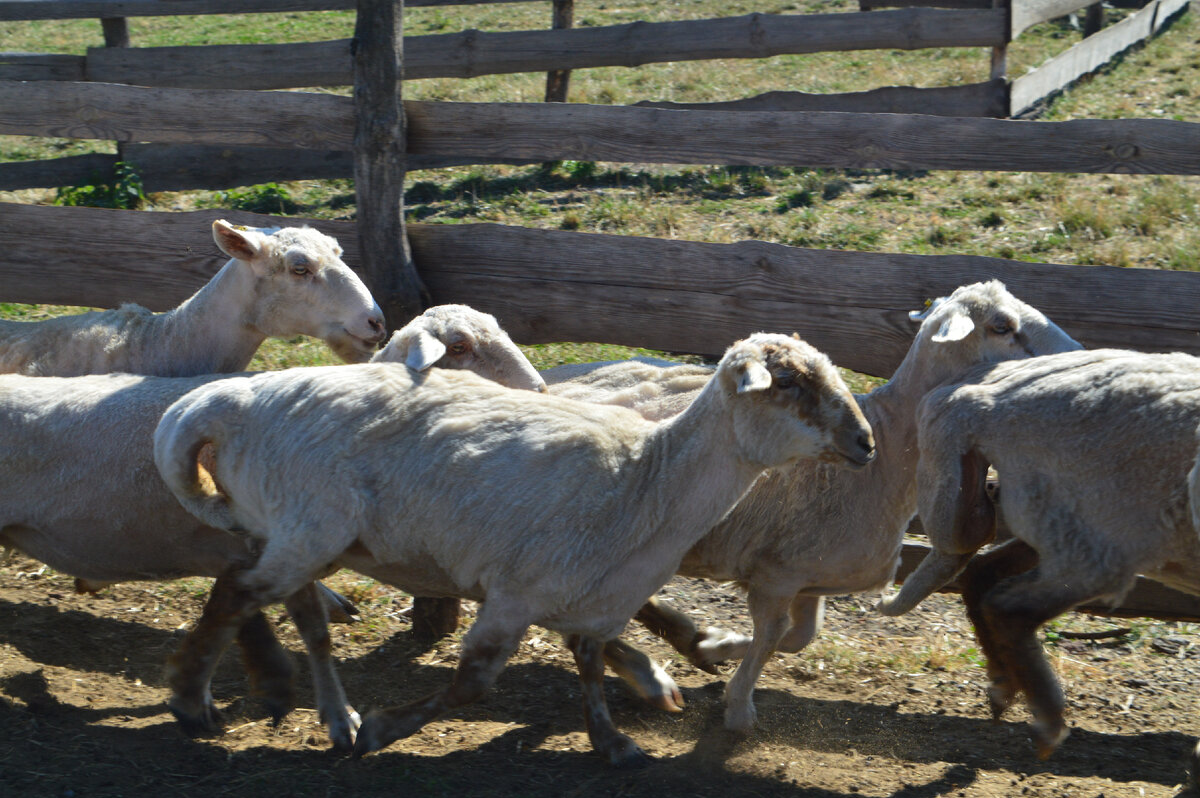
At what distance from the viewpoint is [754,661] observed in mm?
5016

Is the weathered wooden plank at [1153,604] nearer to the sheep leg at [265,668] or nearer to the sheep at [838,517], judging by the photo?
the sheep at [838,517]

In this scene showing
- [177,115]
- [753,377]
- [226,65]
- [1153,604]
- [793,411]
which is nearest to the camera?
[753,377]

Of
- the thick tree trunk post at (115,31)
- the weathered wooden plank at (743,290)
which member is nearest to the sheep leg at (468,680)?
the weathered wooden plank at (743,290)

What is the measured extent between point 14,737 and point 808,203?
7.84 meters

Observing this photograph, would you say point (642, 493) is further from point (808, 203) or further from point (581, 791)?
point (808, 203)

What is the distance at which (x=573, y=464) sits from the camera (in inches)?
172

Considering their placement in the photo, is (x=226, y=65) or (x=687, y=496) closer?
(x=687, y=496)

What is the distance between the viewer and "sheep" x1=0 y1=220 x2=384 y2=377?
5621 millimetres

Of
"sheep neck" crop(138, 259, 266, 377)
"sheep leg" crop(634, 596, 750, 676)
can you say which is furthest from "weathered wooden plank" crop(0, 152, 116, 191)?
"sheep leg" crop(634, 596, 750, 676)

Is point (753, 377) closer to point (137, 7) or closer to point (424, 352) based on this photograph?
point (424, 352)

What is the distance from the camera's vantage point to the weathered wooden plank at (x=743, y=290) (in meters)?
5.70

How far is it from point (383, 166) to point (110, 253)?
1818 mm

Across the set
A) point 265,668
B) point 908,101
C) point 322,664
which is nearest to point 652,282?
point 322,664

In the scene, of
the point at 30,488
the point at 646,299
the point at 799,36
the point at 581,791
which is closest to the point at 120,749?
the point at 30,488
